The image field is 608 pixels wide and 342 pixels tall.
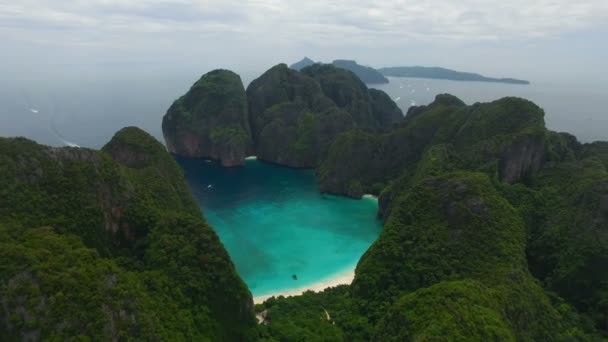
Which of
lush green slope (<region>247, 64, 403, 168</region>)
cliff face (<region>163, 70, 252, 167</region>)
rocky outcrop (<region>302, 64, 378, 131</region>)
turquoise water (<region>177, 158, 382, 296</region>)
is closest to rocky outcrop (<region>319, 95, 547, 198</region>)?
turquoise water (<region>177, 158, 382, 296</region>)

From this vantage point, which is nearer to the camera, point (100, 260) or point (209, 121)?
point (100, 260)

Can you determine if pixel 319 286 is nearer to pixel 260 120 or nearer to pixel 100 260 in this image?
pixel 100 260

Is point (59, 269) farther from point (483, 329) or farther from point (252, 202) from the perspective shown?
point (252, 202)

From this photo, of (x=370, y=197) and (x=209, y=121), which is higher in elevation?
(x=209, y=121)

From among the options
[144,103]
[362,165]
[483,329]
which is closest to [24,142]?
[483,329]

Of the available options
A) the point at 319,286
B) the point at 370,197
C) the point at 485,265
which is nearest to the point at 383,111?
the point at 370,197

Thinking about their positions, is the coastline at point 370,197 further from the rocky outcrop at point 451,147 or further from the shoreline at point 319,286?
the shoreline at point 319,286

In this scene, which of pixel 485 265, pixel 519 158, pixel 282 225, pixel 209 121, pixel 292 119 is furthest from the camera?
pixel 292 119
